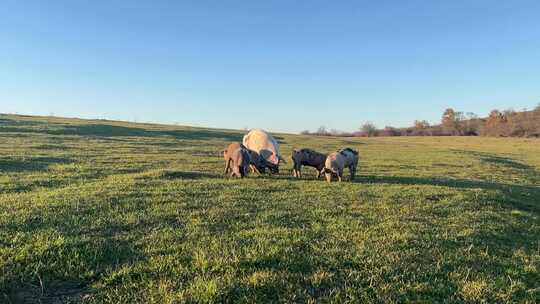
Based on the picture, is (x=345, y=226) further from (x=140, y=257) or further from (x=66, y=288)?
(x=66, y=288)

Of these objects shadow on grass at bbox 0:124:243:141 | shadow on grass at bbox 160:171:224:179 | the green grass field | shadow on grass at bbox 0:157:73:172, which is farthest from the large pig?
shadow on grass at bbox 0:124:243:141

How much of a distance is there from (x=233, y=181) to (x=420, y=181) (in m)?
8.19

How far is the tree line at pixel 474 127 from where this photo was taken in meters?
91.3

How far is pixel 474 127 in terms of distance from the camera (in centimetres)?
10431

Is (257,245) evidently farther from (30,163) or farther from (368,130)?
(368,130)

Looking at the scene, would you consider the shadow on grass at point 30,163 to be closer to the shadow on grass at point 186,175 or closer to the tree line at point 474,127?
the shadow on grass at point 186,175

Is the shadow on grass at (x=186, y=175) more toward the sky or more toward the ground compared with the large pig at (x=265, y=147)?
more toward the ground

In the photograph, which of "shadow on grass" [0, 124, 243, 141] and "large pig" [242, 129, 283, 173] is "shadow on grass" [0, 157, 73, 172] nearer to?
"large pig" [242, 129, 283, 173]

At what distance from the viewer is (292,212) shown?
31.9 feet

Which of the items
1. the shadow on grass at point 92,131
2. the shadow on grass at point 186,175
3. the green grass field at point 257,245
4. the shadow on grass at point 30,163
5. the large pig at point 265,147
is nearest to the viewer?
the green grass field at point 257,245

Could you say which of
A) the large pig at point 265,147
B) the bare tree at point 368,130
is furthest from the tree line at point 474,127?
the large pig at point 265,147

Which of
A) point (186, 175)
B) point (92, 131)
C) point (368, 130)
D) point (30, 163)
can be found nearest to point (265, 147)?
point (186, 175)

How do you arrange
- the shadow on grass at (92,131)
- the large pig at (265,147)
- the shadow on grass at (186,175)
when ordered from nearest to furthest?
the shadow on grass at (186,175) → the large pig at (265,147) → the shadow on grass at (92,131)

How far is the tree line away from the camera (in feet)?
300
